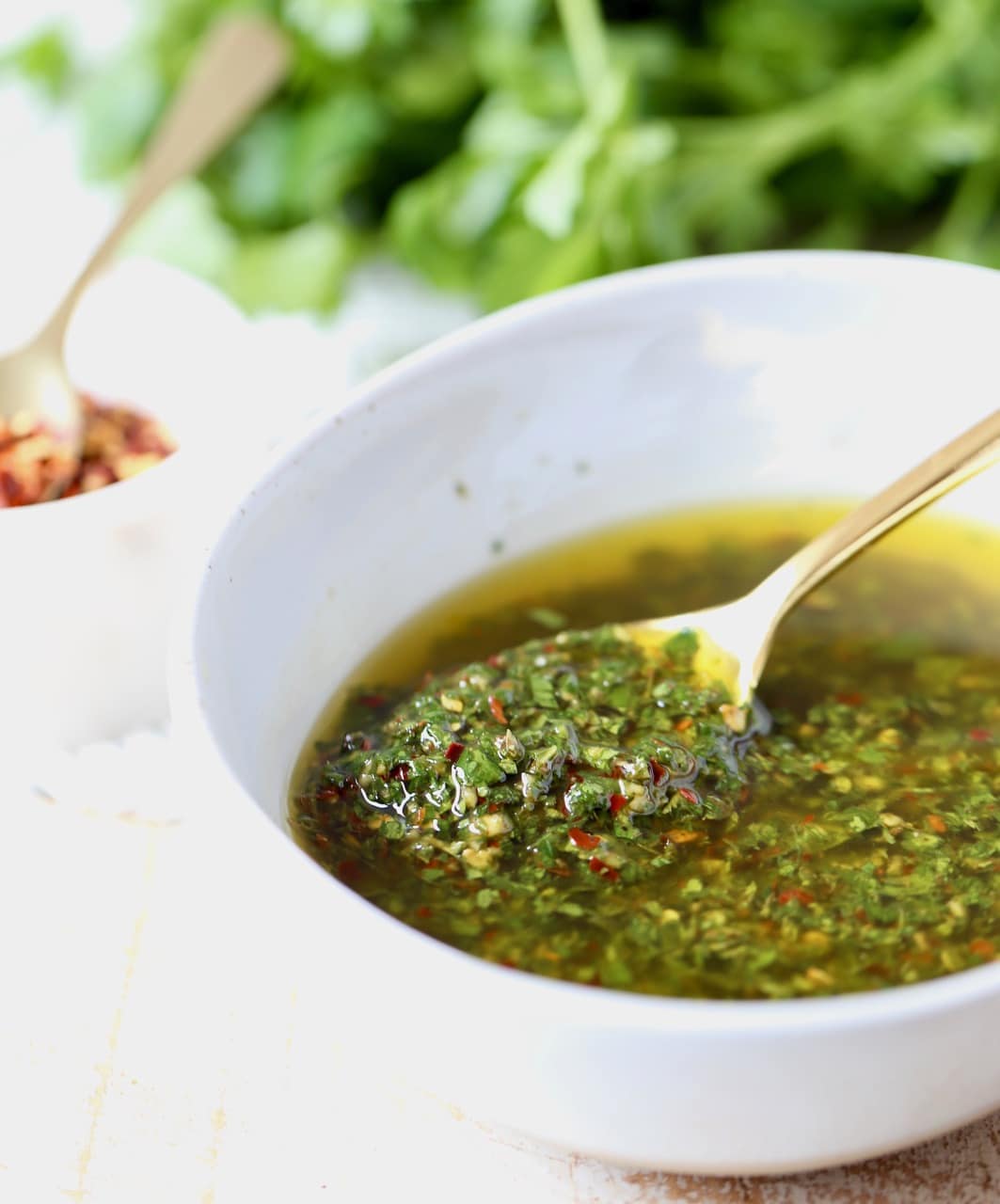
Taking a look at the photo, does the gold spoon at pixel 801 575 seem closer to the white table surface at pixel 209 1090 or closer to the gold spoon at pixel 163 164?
the white table surface at pixel 209 1090

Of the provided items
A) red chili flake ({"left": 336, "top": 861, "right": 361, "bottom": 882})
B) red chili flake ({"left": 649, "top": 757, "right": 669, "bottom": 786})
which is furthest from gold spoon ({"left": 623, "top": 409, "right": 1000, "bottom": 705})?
red chili flake ({"left": 336, "top": 861, "right": 361, "bottom": 882})

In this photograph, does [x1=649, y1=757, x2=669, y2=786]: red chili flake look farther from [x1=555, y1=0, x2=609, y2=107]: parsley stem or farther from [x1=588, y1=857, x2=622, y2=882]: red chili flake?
[x1=555, y1=0, x2=609, y2=107]: parsley stem

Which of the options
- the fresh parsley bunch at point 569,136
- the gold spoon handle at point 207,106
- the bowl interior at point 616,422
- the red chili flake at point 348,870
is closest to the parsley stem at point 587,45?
the fresh parsley bunch at point 569,136

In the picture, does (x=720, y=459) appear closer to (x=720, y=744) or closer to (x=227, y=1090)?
(x=720, y=744)

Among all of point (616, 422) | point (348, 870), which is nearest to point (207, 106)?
point (616, 422)

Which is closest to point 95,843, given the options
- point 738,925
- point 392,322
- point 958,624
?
point 738,925

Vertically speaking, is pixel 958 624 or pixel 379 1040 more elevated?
pixel 379 1040
